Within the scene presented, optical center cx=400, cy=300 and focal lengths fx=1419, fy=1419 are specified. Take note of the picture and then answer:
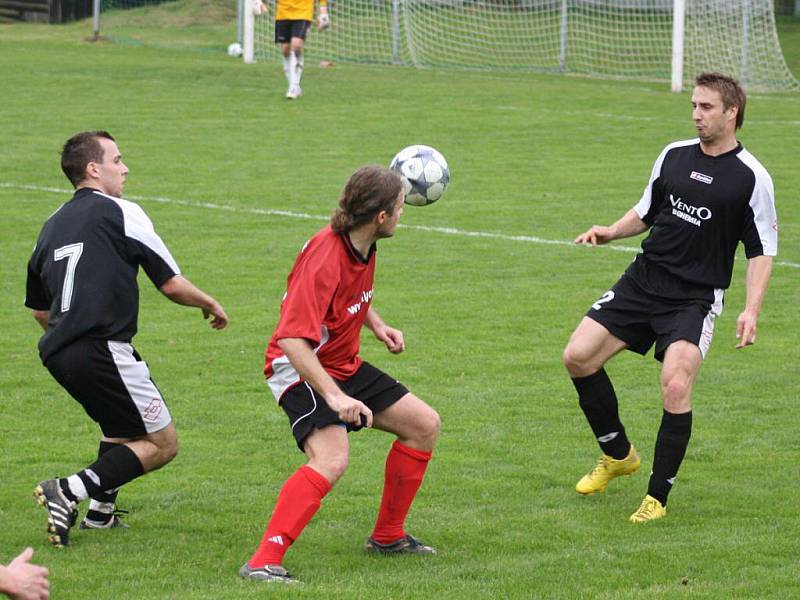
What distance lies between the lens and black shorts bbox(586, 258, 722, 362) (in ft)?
23.7

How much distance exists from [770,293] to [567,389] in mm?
3739

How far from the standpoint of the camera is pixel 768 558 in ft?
20.7

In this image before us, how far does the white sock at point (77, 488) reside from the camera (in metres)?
6.43

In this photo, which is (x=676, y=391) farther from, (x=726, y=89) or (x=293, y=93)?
(x=293, y=93)

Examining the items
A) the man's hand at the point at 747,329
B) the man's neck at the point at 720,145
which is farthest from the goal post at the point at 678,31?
the man's hand at the point at 747,329

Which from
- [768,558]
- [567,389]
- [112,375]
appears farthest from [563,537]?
[567,389]

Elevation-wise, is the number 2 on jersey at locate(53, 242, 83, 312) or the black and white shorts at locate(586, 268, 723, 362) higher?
the number 2 on jersey at locate(53, 242, 83, 312)

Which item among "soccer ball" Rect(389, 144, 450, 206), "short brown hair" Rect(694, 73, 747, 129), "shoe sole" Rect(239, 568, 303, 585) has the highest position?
"short brown hair" Rect(694, 73, 747, 129)

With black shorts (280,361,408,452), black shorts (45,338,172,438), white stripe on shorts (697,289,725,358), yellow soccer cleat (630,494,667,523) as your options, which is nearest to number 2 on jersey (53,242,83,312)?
black shorts (45,338,172,438)

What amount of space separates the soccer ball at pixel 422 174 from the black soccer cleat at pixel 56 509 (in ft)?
7.69

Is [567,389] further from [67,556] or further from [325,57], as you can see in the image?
[325,57]

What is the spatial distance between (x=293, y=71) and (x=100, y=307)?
1763 cm

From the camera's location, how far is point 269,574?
19.3 feet

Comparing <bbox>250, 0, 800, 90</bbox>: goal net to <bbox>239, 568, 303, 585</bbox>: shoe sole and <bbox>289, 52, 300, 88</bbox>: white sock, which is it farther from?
<bbox>239, 568, 303, 585</bbox>: shoe sole
